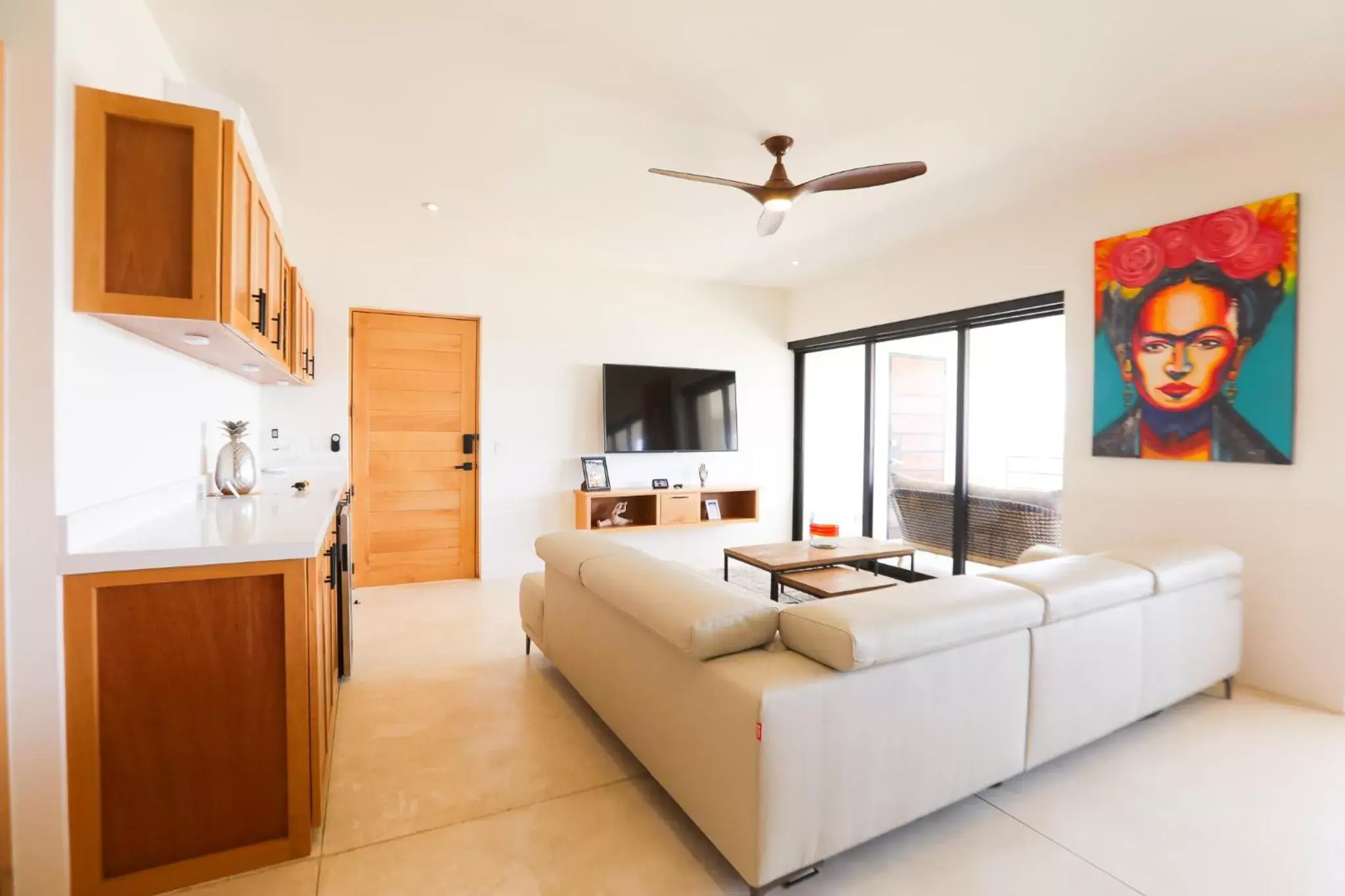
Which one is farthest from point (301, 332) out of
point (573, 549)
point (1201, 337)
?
point (1201, 337)

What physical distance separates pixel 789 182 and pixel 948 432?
Answer: 2.52m

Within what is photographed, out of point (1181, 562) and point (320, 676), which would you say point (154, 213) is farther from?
point (1181, 562)

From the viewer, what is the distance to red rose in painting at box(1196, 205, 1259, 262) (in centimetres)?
285

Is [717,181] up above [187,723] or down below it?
above

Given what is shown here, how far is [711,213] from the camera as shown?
12.8ft

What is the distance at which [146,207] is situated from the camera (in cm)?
162

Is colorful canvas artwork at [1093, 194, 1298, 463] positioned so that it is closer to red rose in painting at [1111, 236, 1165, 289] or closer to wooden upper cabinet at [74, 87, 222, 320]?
red rose in painting at [1111, 236, 1165, 289]

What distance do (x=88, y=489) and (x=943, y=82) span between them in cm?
313

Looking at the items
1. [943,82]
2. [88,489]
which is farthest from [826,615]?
[943,82]

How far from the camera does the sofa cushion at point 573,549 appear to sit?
7.89ft

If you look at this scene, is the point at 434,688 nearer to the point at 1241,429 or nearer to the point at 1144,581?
the point at 1144,581

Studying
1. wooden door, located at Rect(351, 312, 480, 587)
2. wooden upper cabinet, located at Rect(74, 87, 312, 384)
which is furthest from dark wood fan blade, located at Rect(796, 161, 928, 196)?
wooden door, located at Rect(351, 312, 480, 587)

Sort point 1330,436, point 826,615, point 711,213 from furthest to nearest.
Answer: point 711,213 → point 1330,436 → point 826,615

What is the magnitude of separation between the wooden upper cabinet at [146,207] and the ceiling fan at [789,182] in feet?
5.10
